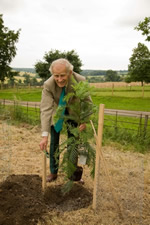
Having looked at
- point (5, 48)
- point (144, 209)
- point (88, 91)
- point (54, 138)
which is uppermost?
point (5, 48)

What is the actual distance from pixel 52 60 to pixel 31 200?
27537mm

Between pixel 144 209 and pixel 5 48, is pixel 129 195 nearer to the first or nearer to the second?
pixel 144 209

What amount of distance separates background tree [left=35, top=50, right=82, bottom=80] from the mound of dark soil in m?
25.3

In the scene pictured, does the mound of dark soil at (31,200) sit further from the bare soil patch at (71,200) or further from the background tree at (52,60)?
the background tree at (52,60)

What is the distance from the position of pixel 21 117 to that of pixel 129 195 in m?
7.06

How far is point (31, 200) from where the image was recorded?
3281 millimetres

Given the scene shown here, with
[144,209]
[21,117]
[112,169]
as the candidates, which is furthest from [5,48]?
[144,209]

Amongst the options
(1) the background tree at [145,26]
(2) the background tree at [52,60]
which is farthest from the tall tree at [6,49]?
A: (1) the background tree at [145,26]

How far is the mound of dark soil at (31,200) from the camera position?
9.59ft

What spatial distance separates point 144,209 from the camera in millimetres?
3316

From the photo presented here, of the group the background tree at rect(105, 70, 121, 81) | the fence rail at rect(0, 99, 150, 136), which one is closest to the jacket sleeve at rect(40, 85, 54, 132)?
the fence rail at rect(0, 99, 150, 136)

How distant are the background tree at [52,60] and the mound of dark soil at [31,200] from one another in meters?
25.3

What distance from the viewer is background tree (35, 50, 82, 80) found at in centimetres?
2822

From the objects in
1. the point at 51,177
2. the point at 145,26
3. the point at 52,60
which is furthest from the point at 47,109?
the point at 52,60
